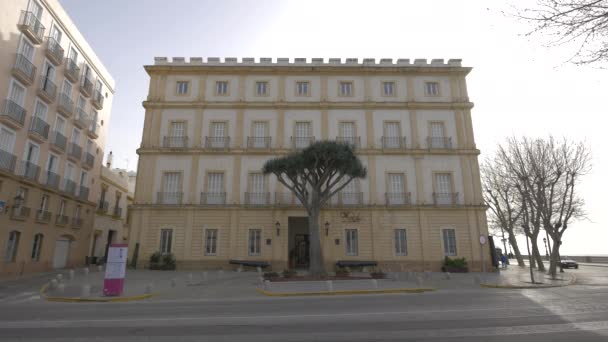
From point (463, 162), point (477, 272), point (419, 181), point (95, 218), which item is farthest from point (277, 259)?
point (95, 218)

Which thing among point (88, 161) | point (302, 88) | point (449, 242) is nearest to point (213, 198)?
point (302, 88)

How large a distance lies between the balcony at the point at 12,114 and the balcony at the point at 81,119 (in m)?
5.75

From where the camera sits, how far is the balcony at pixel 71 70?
998 inches

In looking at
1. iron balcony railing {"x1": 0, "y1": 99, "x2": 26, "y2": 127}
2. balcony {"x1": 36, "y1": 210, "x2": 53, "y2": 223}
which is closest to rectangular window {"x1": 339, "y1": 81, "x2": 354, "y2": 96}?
iron balcony railing {"x1": 0, "y1": 99, "x2": 26, "y2": 127}

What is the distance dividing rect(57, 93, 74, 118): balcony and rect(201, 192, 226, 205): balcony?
1231 cm

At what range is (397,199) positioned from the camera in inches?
982

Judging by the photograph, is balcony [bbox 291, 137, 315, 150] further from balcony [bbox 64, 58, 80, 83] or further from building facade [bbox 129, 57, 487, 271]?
balcony [bbox 64, 58, 80, 83]

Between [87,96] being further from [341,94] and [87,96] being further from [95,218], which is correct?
[341,94]

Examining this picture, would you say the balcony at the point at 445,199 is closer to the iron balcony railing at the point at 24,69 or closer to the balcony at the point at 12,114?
the balcony at the point at 12,114

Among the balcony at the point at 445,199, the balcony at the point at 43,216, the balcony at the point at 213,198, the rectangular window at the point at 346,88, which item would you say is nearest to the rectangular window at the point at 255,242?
the balcony at the point at 213,198

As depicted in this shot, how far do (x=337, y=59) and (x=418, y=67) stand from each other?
6.80 metres

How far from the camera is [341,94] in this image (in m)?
27.6

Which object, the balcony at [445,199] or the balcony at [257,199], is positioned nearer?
the balcony at [257,199]

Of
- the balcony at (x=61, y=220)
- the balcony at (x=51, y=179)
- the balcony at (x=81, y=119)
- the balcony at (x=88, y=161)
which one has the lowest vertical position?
the balcony at (x=61, y=220)
